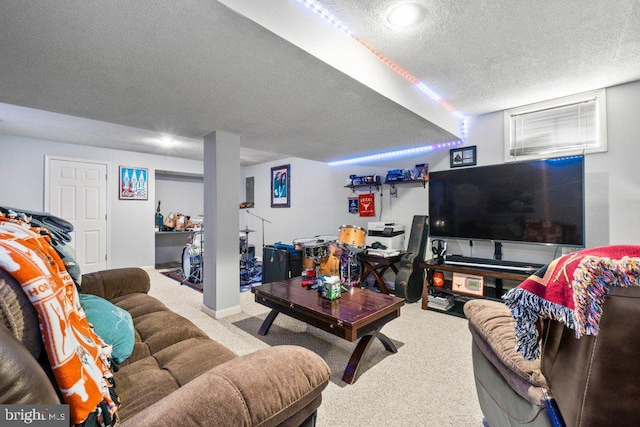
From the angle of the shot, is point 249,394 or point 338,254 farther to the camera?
point 338,254

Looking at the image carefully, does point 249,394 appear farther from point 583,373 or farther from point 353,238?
point 353,238

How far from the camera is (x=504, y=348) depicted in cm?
107

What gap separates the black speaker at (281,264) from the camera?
4.14m

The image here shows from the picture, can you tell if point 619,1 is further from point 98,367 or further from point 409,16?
point 98,367

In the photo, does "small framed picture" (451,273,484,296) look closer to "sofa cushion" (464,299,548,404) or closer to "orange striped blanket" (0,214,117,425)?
"sofa cushion" (464,299,548,404)

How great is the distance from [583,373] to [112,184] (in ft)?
21.2

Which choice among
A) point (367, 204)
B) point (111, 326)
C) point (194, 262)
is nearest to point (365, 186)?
point (367, 204)

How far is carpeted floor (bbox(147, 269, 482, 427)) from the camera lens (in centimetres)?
160

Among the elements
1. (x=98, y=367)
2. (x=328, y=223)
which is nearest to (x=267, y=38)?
(x=98, y=367)

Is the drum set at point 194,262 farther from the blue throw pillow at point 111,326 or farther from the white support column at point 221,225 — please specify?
the blue throw pillow at point 111,326

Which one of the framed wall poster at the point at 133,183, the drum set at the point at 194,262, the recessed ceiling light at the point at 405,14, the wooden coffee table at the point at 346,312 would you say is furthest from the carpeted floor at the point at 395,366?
the framed wall poster at the point at 133,183

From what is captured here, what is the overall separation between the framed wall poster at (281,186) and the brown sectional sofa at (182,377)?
4.54 metres

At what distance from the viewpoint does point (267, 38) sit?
57.3 inches

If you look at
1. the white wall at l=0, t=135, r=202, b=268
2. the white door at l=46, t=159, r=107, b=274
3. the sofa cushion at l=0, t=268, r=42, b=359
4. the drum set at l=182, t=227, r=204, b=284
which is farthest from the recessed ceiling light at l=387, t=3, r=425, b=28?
the white door at l=46, t=159, r=107, b=274
